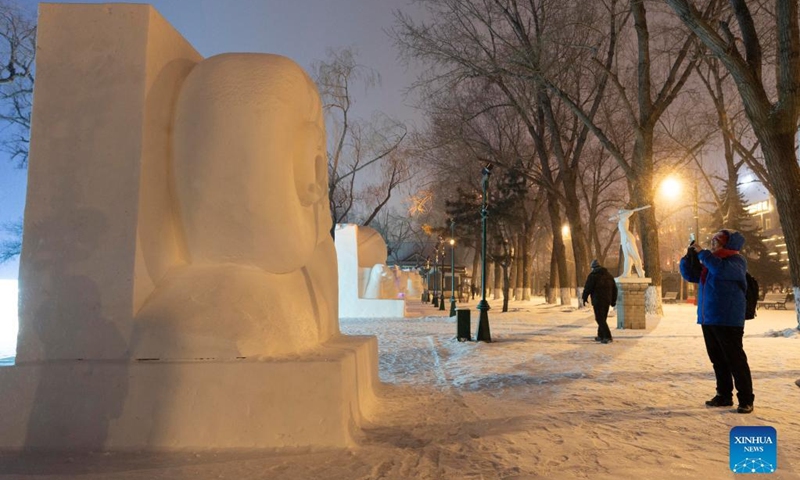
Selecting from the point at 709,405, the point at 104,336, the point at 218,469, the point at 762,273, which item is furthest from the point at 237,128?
the point at 762,273

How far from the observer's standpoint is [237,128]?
13.0 feet

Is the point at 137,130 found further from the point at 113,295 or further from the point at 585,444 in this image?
the point at 585,444

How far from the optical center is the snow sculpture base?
360 centimetres

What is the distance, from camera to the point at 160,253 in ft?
13.4

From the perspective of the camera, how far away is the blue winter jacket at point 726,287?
4883 millimetres

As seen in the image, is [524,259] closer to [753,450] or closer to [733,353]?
[733,353]

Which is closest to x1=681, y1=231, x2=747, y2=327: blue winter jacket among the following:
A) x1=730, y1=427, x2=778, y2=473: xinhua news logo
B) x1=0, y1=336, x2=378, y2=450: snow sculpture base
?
x1=730, y1=427, x2=778, y2=473: xinhua news logo

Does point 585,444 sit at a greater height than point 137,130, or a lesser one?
lesser

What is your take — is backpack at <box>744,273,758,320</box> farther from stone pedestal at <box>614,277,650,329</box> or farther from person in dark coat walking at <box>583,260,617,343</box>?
stone pedestal at <box>614,277,650,329</box>

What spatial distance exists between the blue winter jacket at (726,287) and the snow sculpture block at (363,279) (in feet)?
48.0

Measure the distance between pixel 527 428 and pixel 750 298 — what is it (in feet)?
9.22

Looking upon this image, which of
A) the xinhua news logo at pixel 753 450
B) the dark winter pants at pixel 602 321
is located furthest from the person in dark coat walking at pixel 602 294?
the xinhua news logo at pixel 753 450

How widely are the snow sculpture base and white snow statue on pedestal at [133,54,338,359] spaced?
0.21m

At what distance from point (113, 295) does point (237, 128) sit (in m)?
1.58
